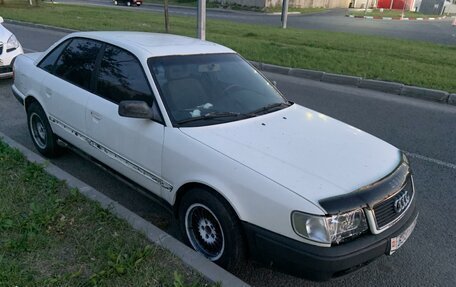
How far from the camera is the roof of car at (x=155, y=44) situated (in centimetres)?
332

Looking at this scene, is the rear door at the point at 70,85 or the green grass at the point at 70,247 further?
the rear door at the point at 70,85

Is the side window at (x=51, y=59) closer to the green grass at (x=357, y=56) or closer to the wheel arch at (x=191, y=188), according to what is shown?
the wheel arch at (x=191, y=188)

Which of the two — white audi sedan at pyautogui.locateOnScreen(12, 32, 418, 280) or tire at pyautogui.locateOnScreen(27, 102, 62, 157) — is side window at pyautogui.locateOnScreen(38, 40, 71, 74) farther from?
tire at pyautogui.locateOnScreen(27, 102, 62, 157)

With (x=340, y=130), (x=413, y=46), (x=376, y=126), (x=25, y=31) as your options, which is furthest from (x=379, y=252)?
(x=25, y=31)

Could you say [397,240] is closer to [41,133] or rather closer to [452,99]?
[41,133]

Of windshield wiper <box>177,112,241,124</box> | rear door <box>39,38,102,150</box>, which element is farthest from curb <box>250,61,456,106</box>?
rear door <box>39,38,102,150</box>

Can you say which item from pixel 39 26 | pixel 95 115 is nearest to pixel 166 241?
pixel 95 115

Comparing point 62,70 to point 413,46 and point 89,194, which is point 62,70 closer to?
point 89,194

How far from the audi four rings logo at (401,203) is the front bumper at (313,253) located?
171 millimetres

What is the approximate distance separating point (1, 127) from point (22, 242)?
324 centimetres

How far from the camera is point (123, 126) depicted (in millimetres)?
3207

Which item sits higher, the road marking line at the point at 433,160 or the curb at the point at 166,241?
the curb at the point at 166,241

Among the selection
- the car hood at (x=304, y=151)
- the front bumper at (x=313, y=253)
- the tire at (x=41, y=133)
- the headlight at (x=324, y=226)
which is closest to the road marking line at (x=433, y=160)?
the car hood at (x=304, y=151)

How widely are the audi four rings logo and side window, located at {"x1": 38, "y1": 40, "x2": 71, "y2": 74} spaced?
3595 mm
